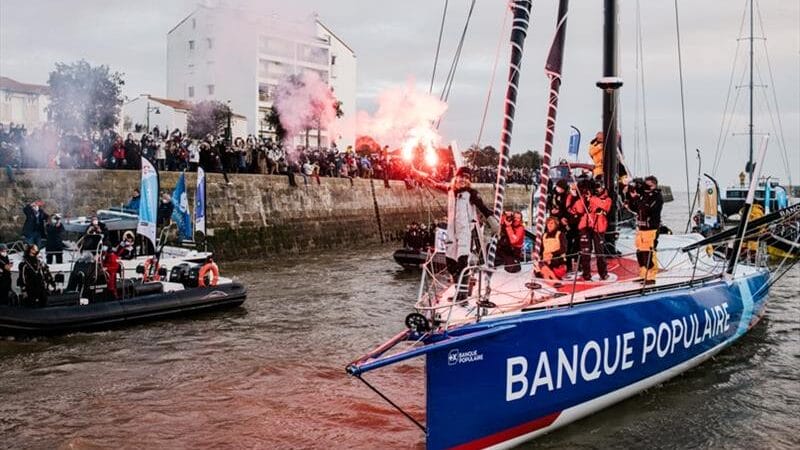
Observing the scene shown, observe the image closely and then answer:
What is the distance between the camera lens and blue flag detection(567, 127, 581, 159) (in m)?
15.7

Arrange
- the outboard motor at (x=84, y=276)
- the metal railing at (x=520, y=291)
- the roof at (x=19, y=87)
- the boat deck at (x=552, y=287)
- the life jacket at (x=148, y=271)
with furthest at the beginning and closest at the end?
1. the roof at (x=19, y=87)
2. the life jacket at (x=148, y=271)
3. the outboard motor at (x=84, y=276)
4. the boat deck at (x=552, y=287)
5. the metal railing at (x=520, y=291)

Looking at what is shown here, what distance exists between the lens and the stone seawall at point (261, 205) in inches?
807

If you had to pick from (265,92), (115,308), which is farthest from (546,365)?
(265,92)

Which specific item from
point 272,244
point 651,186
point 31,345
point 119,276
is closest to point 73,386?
point 31,345

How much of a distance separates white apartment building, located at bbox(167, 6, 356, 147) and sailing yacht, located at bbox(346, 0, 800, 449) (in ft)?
160

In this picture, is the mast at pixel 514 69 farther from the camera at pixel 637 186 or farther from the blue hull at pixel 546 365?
the camera at pixel 637 186

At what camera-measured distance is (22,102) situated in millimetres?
60094

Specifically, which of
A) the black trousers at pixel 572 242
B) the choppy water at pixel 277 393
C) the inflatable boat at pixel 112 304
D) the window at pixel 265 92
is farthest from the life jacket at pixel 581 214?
the window at pixel 265 92

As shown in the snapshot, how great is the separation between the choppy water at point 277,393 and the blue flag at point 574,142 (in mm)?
5446

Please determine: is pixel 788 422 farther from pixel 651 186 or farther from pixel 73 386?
pixel 73 386

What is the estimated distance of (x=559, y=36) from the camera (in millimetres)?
7688

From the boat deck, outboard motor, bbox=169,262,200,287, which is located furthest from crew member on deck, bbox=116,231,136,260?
the boat deck

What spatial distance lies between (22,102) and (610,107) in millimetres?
62667

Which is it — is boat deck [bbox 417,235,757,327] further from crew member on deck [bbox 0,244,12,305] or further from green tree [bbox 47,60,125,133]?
green tree [bbox 47,60,125,133]
